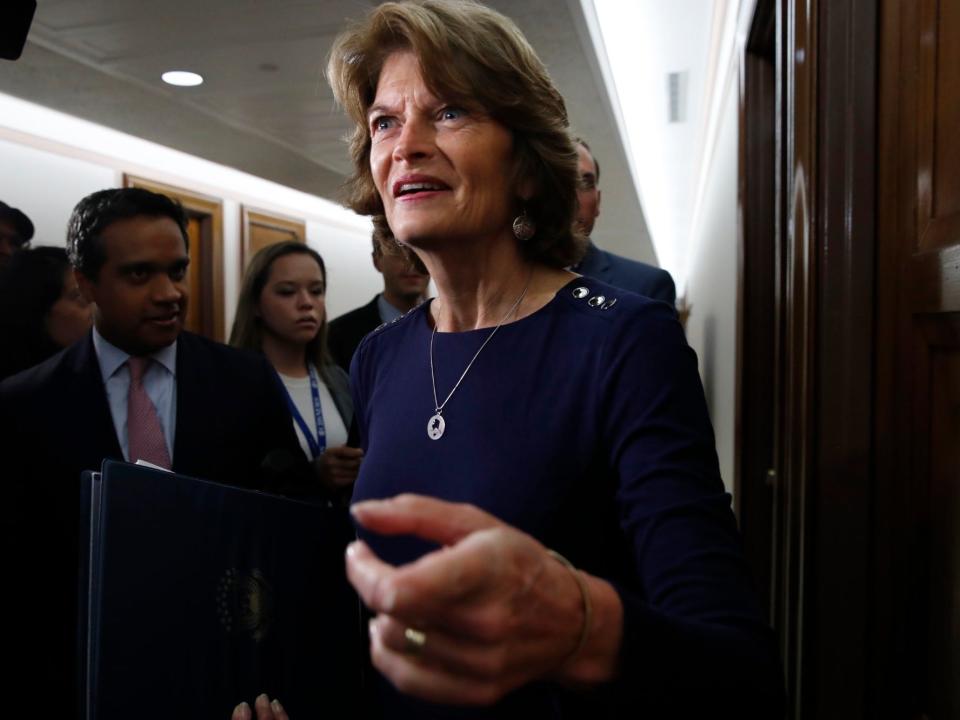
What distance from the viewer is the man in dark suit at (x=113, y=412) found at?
1.53 metres

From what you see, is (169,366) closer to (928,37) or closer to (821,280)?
(821,280)

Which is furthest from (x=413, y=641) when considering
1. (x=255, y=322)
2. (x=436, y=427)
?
(x=255, y=322)

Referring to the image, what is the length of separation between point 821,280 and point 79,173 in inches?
231

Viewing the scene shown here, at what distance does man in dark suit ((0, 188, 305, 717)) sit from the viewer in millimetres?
1526

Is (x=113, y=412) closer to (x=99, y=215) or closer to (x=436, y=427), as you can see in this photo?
(x=99, y=215)

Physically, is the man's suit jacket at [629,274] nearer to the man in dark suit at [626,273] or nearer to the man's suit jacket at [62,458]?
the man in dark suit at [626,273]

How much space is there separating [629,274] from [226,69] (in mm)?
3040

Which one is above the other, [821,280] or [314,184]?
[314,184]

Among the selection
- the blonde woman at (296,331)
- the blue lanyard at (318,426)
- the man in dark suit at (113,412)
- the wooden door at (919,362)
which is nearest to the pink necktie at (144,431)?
the man in dark suit at (113,412)

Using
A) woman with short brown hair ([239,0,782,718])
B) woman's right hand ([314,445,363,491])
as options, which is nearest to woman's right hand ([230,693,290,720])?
woman with short brown hair ([239,0,782,718])

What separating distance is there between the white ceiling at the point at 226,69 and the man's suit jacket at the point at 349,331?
0.67 meters

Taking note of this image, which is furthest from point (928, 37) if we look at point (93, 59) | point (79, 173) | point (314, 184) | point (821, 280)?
point (314, 184)

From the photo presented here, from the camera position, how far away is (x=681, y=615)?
0.72m

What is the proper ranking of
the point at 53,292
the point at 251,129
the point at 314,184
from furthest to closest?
1. the point at 314,184
2. the point at 251,129
3. the point at 53,292
